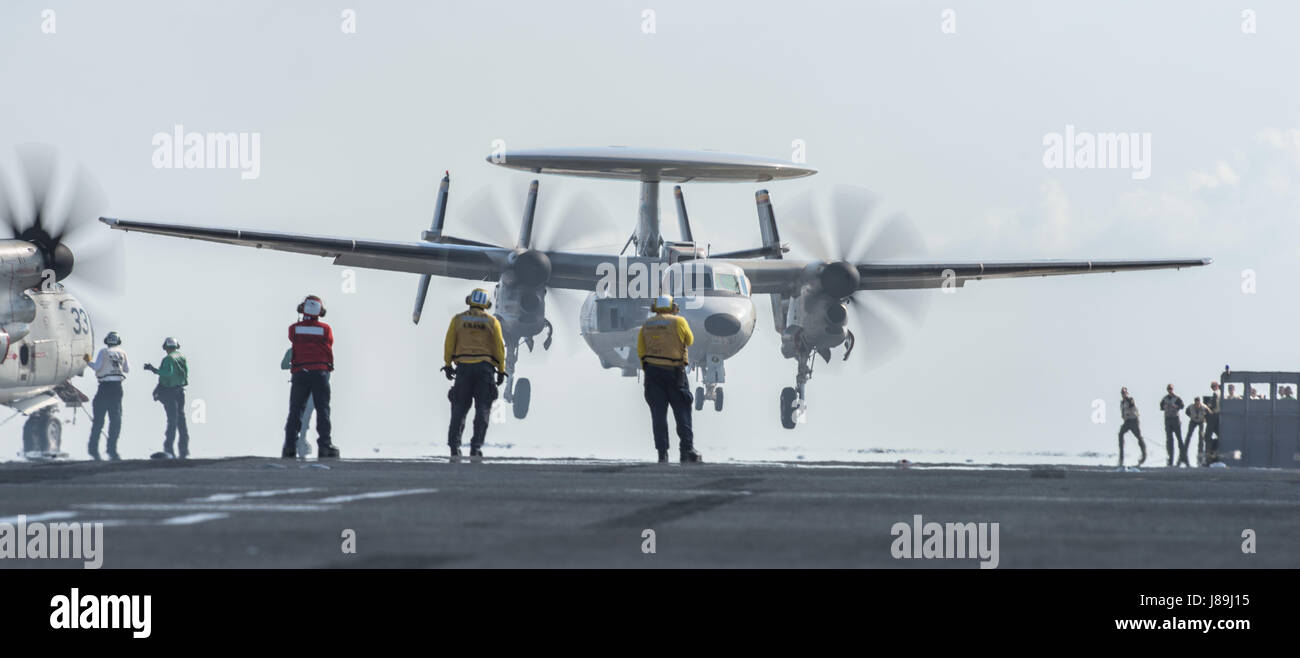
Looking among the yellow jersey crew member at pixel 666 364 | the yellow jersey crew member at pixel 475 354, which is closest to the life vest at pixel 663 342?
the yellow jersey crew member at pixel 666 364

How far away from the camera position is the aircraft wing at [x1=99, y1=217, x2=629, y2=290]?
3872 cm

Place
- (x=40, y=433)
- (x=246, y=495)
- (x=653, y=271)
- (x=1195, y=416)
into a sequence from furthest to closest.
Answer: (x=653, y=271) < (x=1195, y=416) < (x=40, y=433) < (x=246, y=495)

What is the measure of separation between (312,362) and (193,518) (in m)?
10.8

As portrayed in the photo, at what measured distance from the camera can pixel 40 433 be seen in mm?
29609

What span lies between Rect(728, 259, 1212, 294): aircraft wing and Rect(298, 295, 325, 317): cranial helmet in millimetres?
23179

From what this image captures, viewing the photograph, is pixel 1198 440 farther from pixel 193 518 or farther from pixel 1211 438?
pixel 193 518

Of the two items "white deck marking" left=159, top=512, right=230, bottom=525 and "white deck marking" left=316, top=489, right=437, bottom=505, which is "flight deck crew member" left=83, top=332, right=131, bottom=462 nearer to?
"white deck marking" left=316, top=489, right=437, bottom=505

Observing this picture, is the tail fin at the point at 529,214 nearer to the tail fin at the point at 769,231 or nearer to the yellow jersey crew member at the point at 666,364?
the tail fin at the point at 769,231

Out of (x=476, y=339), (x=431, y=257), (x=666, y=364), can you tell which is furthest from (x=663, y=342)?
(x=431, y=257)

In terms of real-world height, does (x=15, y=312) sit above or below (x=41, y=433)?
above

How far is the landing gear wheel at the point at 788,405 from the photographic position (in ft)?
140

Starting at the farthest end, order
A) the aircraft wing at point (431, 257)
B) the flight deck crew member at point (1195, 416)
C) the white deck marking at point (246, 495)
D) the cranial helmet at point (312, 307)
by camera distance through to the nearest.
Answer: the aircraft wing at point (431, 257) → the flight deck crew member at point (1195, 416) → the cranial helmet at point (312, 307) → the white deck marking at point (246, 495)

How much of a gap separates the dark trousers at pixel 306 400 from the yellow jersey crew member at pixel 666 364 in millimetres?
3686
